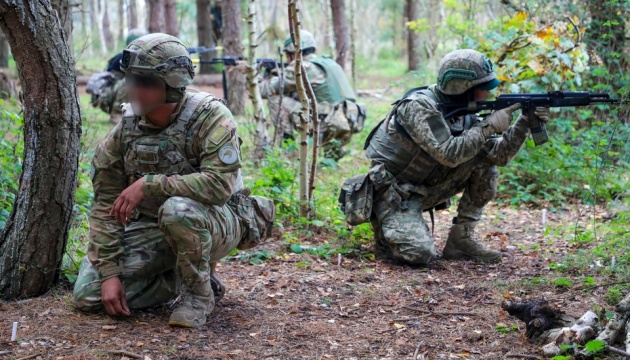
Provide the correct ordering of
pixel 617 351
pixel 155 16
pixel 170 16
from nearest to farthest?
1. pixel 617 351
2. pixel 155 16
3. pixel 170 16

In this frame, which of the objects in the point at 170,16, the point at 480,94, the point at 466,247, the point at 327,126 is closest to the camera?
the point at 480,94

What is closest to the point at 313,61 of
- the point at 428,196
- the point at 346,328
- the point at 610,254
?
the point at 428,196

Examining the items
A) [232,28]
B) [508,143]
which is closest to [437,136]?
[508,143]

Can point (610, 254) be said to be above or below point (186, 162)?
below

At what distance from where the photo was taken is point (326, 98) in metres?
8.63

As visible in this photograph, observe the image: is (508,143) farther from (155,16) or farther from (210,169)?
(155,16)

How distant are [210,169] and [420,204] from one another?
2.26 meters

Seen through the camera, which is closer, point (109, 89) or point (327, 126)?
point (327, 126)

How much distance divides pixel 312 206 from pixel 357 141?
4.48 metres

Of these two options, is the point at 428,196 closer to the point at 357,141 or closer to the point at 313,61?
the point at 313,61

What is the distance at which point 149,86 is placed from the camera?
3.50 meters

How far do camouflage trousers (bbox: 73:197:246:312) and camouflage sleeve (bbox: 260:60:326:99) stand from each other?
190 inches

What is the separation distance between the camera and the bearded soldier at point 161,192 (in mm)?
3449

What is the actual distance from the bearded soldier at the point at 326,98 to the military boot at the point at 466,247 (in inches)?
127
